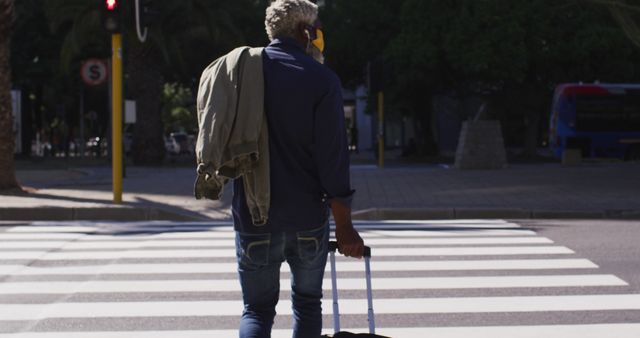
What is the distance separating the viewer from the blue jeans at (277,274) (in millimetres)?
3979

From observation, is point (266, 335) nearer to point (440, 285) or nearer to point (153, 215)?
point (440, 285)

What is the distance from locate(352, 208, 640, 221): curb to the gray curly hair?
10.3 metres

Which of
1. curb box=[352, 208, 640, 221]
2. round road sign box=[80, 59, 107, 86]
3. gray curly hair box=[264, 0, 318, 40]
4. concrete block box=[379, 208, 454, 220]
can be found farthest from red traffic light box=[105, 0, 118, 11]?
gray curly hair box=[264, 0, 318, 40]

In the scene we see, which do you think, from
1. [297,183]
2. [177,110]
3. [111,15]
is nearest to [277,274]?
[297,183]

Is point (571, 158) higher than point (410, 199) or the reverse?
higher

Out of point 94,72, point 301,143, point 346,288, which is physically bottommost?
point 346,288

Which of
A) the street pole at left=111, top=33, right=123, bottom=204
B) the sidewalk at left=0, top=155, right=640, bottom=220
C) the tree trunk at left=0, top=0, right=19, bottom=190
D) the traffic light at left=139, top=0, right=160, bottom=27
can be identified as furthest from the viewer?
the tree trunk at left=0, top=0, right=19, bottom=190

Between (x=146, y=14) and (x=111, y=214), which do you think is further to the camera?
(x=146, y=14)

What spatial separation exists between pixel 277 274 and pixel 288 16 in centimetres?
103

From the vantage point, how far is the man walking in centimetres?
392

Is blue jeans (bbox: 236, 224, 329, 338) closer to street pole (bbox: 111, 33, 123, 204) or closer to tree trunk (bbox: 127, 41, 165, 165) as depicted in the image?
street pole (bbox: 111, 33, 123, 204)

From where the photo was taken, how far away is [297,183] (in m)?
3.98

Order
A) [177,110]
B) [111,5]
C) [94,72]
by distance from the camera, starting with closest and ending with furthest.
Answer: [111,5] < [94,72] < [177,110]

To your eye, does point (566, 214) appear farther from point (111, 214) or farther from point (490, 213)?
point (111, 214)
